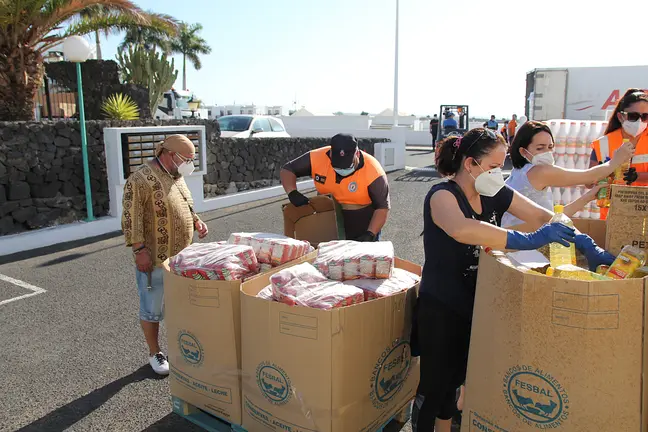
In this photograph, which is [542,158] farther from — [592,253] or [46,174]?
[46,174]

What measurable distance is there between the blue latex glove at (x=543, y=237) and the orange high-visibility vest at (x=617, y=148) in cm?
206

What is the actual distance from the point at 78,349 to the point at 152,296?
3.35 ft

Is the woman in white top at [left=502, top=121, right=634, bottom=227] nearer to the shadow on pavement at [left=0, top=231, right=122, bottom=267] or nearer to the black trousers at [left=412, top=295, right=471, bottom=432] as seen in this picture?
the black trousers at [left=412, top=295, right=471, bottom=432]

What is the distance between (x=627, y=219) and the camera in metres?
2.18

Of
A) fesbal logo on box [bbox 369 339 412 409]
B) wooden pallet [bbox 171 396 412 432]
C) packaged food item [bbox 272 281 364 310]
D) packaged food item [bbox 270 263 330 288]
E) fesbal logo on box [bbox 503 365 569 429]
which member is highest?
packaged food item [bbox 270 263 330 288]

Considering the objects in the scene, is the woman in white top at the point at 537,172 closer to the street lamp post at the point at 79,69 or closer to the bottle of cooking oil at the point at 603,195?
the bottle of cooking oil at the point at 603,195

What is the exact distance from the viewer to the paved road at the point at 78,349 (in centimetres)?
321

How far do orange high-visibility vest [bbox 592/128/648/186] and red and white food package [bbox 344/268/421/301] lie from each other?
2.07 meters

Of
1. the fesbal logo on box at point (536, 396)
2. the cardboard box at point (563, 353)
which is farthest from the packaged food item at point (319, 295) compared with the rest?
the fesbal logo on box at point (536, 396)

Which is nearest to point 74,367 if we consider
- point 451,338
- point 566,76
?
point 451,338

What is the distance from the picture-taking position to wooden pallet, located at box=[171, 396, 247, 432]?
282 cm

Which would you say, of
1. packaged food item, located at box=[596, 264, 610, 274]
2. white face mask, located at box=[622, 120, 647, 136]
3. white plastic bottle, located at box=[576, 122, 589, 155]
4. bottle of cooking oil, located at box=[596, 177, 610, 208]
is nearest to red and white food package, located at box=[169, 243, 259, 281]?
packaged food item, located at box=[596, 264, 610, 274]

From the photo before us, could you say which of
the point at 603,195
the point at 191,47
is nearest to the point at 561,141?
the point at 603,195

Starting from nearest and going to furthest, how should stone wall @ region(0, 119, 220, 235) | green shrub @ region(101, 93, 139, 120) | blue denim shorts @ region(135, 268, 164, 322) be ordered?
blue denim shorts @ region(135, 268, 164, 322) → stone wall @ region(0, 119, 220, 235) → green shrub @ region(101, 93, 139, 120)
